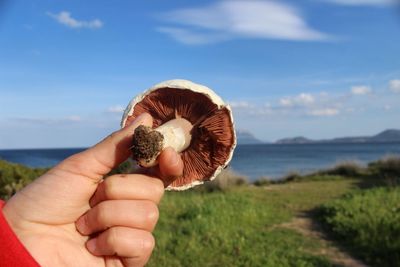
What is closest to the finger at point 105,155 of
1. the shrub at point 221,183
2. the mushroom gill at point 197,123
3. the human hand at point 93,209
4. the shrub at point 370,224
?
the human hand at point 93,209

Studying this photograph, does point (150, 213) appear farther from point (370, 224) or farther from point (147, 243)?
point (370, 224)

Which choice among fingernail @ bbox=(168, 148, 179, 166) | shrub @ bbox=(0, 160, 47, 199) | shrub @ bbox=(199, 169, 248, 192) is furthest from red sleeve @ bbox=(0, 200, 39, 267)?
shrub @ bbox=(199, 169, 248, 192)

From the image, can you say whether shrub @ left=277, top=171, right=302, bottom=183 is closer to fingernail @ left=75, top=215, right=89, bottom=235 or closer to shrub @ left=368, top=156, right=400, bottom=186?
shrub @ left=368, top=156, right=400, bottom=186

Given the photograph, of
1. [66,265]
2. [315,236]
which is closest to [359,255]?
[315,236]

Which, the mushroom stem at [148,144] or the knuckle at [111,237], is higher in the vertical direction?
the mushroom stem at [148,144]

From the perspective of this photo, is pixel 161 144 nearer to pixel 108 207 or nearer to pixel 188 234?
pixel 108 207

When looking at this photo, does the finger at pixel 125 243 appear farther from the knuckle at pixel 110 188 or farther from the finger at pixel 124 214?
the knuckle at pixel 110 188

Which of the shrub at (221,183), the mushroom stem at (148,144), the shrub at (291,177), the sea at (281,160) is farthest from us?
the sea at (281,160)

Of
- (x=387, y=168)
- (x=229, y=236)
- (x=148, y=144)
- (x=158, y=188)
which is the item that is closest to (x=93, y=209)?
(x=158, y=188)
